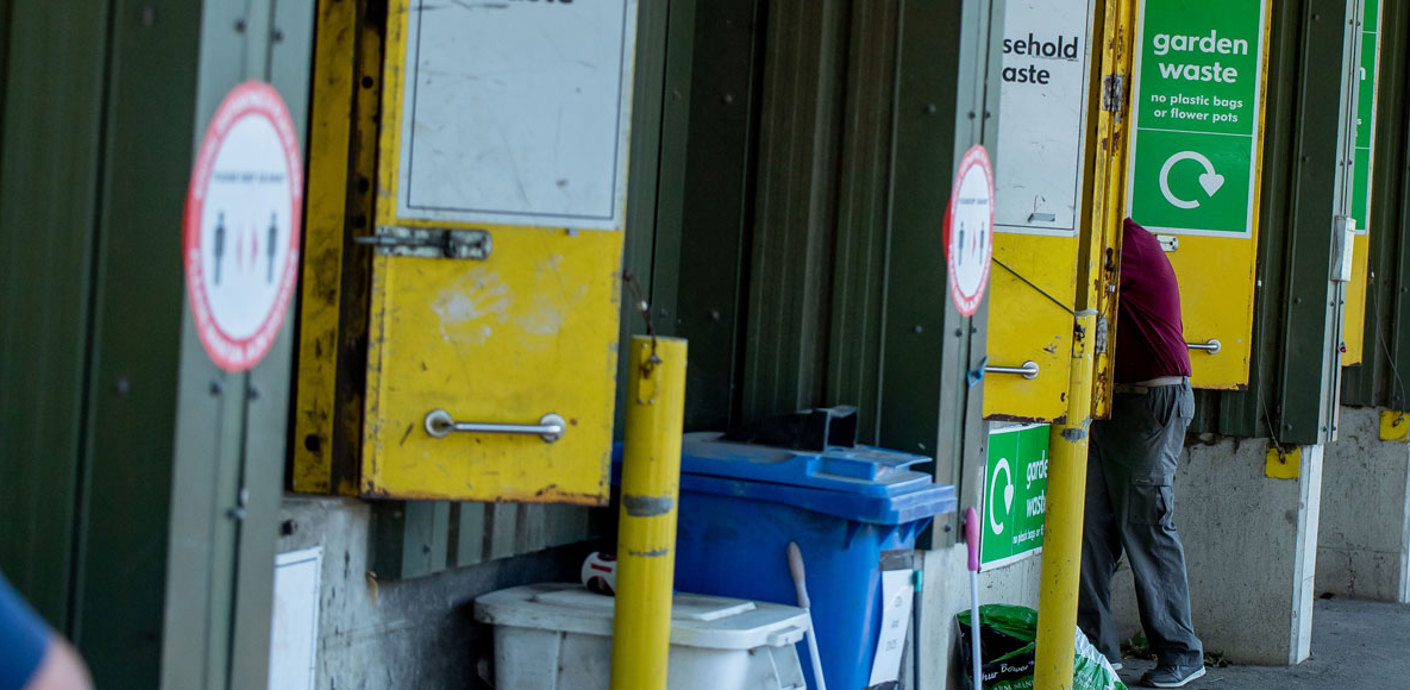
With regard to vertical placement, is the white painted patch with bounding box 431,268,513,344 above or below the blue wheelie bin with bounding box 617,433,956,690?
above

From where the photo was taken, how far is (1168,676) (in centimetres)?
→ 700

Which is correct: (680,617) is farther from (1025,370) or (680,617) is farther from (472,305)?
(1025,370)

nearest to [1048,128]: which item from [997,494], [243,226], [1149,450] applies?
[997,494]

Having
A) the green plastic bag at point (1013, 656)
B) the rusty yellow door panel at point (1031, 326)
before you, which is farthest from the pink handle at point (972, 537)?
the rusty yellow door panel at point (1031, 326)

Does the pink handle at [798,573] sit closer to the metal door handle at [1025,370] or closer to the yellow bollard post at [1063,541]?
the yellow bollard post at [1063,541]

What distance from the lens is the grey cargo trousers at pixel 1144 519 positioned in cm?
692

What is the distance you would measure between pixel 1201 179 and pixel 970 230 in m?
2.88

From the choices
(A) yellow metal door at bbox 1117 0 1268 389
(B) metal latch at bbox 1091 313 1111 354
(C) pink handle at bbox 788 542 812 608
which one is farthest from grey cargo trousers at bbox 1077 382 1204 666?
(C) pink handle at bbox 788 542 812 608

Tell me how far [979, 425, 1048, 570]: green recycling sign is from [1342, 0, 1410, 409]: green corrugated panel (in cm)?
423

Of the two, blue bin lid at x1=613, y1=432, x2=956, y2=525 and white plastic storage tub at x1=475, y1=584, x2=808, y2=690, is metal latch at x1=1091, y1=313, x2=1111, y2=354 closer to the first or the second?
blue bin lid at x1=613, y1=432, x2=956, y2=525

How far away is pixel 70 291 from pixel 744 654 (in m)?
1.95

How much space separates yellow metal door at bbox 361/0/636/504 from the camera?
3.45 meters

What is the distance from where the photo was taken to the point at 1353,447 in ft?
34.1

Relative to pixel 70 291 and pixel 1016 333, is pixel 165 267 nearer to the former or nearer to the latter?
pixel 70 291
